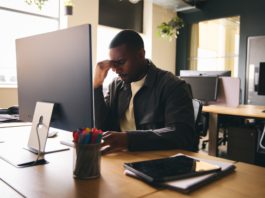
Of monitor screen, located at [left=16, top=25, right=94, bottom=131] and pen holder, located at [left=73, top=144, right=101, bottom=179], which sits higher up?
monitor screen, located at [left=16, top=25, right=94, bottom=131]

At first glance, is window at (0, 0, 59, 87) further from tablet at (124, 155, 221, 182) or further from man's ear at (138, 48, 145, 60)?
tablet at (124, 155, 221, 182)

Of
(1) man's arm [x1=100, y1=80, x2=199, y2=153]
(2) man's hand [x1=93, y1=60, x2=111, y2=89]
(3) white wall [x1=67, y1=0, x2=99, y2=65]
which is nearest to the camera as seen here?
(1) man's arm [x1=100, y1=80, x2=199, y2=153]

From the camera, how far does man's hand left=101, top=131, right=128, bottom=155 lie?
112cm

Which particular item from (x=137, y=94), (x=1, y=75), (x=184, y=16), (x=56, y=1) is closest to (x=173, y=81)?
(x=137, y=94)

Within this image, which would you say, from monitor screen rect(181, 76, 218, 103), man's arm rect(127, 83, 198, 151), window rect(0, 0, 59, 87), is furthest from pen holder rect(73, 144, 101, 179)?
window rect(0, 0, 59, 87)

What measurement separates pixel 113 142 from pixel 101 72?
40cm

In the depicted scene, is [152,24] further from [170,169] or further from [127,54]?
[170,169]

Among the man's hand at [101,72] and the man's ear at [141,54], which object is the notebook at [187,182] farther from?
the man's ear at [141,54]

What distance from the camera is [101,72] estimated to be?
1.39m

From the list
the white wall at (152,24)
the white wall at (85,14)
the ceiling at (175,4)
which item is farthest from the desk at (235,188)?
the ceiling at (175,4)

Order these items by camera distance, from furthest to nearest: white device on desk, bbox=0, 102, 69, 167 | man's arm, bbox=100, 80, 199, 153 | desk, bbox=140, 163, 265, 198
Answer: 1. man's arm, bbox=100, 80, 199, 153
2. white device on desk, bbox=0, 102, 69, 167
3. desk, bbox=140, 163, 265, 198

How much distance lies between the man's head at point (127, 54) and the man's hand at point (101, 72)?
3 cm

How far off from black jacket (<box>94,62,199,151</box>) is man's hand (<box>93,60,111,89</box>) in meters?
0.04

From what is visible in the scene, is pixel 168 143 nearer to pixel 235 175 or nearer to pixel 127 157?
pixel 127 157
